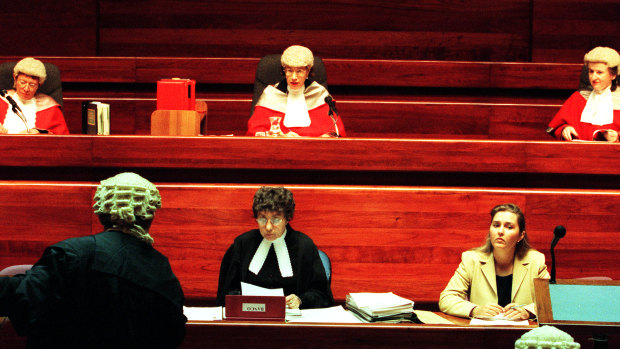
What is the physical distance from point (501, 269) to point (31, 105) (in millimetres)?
3393

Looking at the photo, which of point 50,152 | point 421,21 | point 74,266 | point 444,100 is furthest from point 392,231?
point 421,21

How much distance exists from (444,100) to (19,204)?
3.50 metres

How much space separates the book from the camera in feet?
13.5

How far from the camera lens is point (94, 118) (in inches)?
162

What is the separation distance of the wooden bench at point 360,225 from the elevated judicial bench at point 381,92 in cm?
219

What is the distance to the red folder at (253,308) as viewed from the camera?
2.27 meters

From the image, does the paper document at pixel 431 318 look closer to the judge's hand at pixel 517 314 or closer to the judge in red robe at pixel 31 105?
the judge's hand at pixel 517 314

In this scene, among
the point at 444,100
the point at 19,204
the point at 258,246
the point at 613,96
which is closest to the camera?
the point at 258,246

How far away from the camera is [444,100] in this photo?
19.2 feet

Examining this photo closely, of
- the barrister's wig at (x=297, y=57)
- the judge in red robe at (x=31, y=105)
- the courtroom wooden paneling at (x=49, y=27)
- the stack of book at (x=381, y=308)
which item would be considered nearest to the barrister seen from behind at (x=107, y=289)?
the stack of book at (x=381, y=308)

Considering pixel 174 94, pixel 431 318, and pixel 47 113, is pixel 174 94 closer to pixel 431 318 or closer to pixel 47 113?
pixel 47 113

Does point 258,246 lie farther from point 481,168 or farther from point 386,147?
point 481,168

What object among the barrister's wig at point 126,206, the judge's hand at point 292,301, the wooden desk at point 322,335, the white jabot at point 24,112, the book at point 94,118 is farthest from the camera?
the white jabot at point 24,112

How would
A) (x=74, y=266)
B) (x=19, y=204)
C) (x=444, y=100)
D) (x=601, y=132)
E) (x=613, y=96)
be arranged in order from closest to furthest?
(x=74, y=266)
(x=19, y=204)
(x=601, y=132)
(x=613, y=96)
(x=444, y=100)
